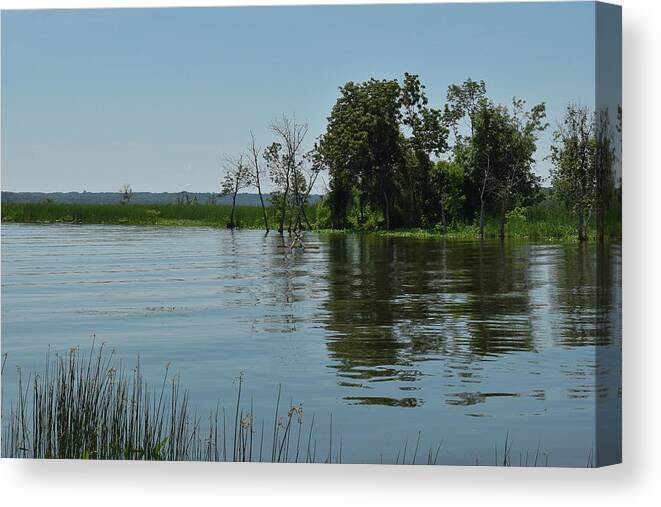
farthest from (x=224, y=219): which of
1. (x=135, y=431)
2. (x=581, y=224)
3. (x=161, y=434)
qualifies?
(x=135, y=431)

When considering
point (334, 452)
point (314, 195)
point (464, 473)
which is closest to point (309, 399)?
point (334, 452)

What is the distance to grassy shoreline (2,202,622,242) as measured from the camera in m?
12.5

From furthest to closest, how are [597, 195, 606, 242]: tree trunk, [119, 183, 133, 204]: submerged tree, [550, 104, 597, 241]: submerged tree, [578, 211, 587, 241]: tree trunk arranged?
[578, 211, 587, 241]: tree trunk
[119, 183, 133, 204]: submerged tree
[550, 104, 597, 241]: submerged tree
[597, 195, 606, 242]: tree trunk

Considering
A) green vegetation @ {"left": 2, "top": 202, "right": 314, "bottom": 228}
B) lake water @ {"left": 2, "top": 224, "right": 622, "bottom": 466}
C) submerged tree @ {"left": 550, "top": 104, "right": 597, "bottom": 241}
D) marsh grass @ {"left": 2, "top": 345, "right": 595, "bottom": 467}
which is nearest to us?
marsh grass @ {"left": 2, "top": 345, "right": 595, "bottom": 467}

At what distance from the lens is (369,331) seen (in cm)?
1268

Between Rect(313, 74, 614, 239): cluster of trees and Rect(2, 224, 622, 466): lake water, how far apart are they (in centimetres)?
83

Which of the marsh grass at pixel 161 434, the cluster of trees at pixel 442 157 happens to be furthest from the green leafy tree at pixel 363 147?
the marsh grass at pixel 161 434

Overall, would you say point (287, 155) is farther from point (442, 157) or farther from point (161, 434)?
point (161, 434)

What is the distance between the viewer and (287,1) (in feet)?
31.6

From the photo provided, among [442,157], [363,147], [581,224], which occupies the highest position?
[363,147]

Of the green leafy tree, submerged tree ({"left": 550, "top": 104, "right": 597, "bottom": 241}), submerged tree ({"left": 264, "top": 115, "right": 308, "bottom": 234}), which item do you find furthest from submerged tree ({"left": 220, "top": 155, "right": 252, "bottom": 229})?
submerged tree ({"left": 550, "top": 104, "right": 597, "bottom": 241})

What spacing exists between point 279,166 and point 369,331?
208 centimetres

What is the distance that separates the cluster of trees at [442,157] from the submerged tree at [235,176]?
2.89ft

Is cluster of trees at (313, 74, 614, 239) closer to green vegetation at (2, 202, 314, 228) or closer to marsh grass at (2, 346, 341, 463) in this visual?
green vegetation at (2, 202, 314, 228)
